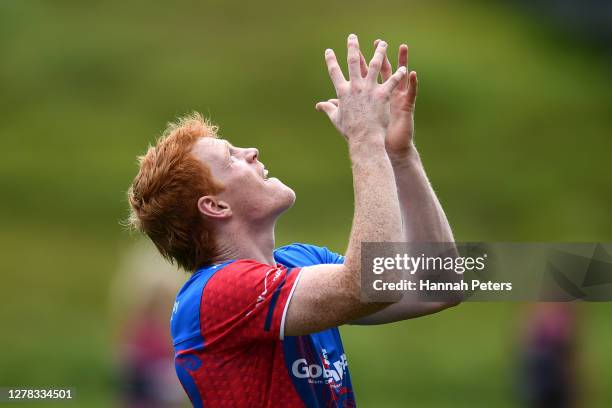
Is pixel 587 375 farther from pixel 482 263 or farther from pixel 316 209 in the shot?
pixel 316 209

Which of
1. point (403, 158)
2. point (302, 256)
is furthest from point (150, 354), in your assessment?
point (403, 158)

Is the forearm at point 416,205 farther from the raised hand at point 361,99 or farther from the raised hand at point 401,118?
the raised hand at point 361,99

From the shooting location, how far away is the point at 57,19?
3098 cm

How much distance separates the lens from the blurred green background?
15.7 m

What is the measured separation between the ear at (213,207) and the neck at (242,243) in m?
0.06

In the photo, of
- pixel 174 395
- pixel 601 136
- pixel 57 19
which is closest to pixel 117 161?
pixel 57 19

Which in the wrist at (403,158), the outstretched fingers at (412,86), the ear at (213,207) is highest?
the outstretched fingers at (412,86)

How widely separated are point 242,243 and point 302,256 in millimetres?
455

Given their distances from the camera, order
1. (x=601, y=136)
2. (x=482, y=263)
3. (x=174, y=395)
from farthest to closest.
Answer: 1. (x=601, y=136)
2. (x=174, y=395)
3. (x=482, y=263)

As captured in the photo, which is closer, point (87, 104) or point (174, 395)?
point (174, 395)

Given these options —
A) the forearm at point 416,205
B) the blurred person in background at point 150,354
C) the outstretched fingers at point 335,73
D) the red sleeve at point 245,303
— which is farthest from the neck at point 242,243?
the blurred person in background at point 150,354

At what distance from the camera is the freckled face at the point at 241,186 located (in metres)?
4.58

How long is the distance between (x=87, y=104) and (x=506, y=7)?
12471 mm

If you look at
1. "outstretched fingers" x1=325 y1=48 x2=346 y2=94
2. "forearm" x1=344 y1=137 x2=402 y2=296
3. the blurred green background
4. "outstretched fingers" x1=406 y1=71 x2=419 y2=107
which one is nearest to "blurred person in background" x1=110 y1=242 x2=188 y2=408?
the blurred green background
